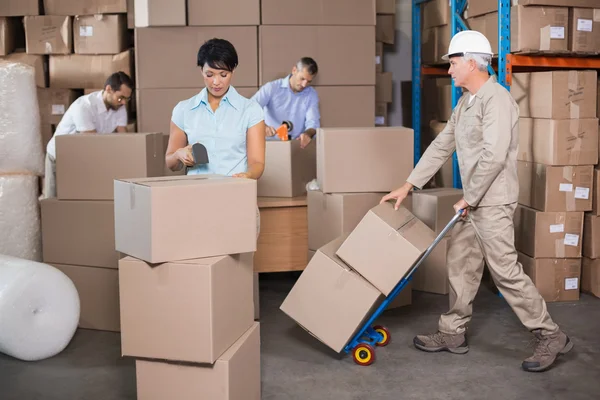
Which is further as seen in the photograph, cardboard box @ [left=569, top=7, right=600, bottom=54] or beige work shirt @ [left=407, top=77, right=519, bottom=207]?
cardboard box @ [left=569, top=7, right=600, bottom=54]

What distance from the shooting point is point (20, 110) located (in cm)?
378

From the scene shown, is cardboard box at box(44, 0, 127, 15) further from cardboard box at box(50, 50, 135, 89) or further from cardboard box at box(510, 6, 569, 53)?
cardboard box at box(510, 6, 569, 53)

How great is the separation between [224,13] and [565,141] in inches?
88.5

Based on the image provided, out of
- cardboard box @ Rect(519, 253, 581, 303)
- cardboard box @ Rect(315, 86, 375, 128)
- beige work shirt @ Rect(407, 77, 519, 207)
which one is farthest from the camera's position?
cardboard box @ Rect(315, 86, 375, 128)

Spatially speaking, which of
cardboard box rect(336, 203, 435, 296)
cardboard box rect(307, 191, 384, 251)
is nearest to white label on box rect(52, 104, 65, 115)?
cardboard box rect(307, 191, 384, 251)

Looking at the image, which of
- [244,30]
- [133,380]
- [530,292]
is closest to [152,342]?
[133,380]

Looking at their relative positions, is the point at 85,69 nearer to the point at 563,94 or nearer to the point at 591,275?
the point at 563,94

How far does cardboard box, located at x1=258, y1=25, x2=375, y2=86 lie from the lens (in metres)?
4.97

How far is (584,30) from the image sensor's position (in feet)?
13.9

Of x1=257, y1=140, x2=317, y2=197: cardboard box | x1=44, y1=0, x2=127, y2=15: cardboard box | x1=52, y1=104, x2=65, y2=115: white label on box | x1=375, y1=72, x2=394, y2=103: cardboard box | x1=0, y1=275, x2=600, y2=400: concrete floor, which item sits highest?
x1=44, y1=0, x2=127, y2=15: cardboard box

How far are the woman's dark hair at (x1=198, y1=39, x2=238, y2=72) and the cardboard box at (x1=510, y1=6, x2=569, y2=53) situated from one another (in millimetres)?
1972

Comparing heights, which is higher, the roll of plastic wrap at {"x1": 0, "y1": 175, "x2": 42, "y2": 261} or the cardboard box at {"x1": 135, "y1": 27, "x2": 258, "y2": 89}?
the cardboard box at {"x1": 135, "y1": 27, "x2": 258, "y2": 89}

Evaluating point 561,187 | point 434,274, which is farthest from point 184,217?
point 561,187

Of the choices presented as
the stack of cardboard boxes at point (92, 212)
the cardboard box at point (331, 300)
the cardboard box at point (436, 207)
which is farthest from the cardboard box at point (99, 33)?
the cardboard box at point (331, 300)
